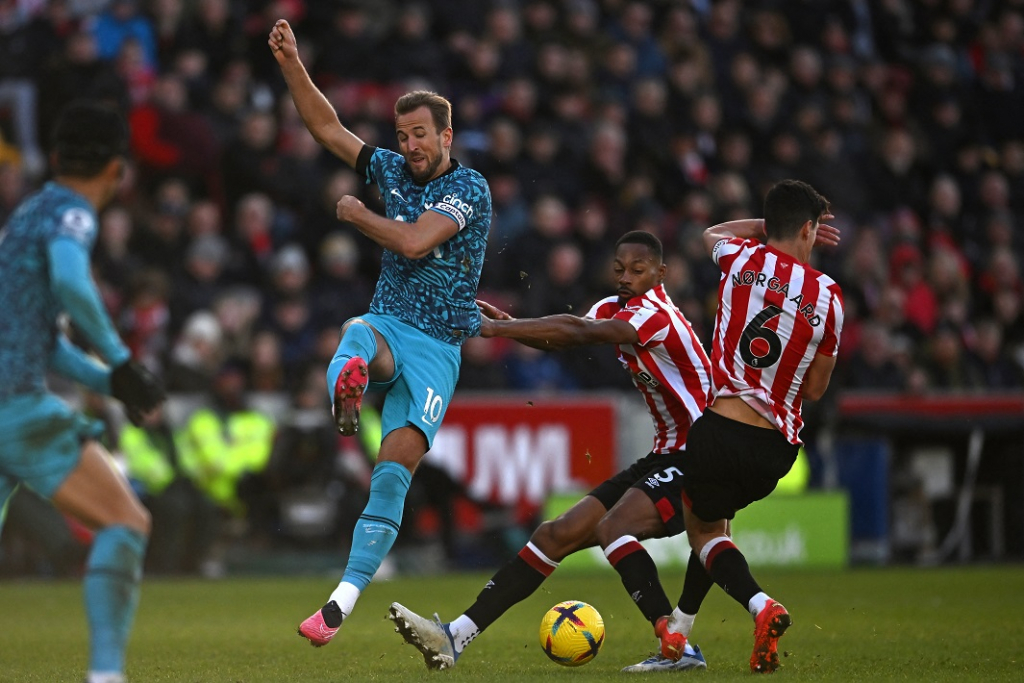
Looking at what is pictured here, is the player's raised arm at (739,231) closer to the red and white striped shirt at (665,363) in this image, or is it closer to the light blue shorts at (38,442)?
the red and white striped shirt at (665,363)

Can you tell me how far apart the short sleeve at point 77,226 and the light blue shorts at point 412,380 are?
1.96 m

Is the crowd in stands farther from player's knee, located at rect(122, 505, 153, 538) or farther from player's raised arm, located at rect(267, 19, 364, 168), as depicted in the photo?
player's knee, located at rect(122, 505, 153, 538)

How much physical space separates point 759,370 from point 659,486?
88cm

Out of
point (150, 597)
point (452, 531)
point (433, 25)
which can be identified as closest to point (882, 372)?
point (452, 531)

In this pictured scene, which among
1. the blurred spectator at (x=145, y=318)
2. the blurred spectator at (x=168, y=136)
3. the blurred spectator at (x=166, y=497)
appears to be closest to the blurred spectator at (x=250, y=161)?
the blurred spectator at (x=168, y=136)

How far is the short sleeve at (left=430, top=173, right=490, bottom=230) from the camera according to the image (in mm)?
6867

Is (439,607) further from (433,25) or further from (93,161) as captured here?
(433,25)

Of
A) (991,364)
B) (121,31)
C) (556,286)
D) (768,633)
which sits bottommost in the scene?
(768,633)

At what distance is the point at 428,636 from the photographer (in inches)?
271

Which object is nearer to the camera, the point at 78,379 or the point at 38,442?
the point at 38,442

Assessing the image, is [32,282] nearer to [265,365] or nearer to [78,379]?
[78,379]

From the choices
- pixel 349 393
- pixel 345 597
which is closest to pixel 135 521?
pixel 349 393

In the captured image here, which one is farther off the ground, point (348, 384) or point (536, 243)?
point (536, 243)

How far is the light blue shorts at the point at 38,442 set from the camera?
5113mm
